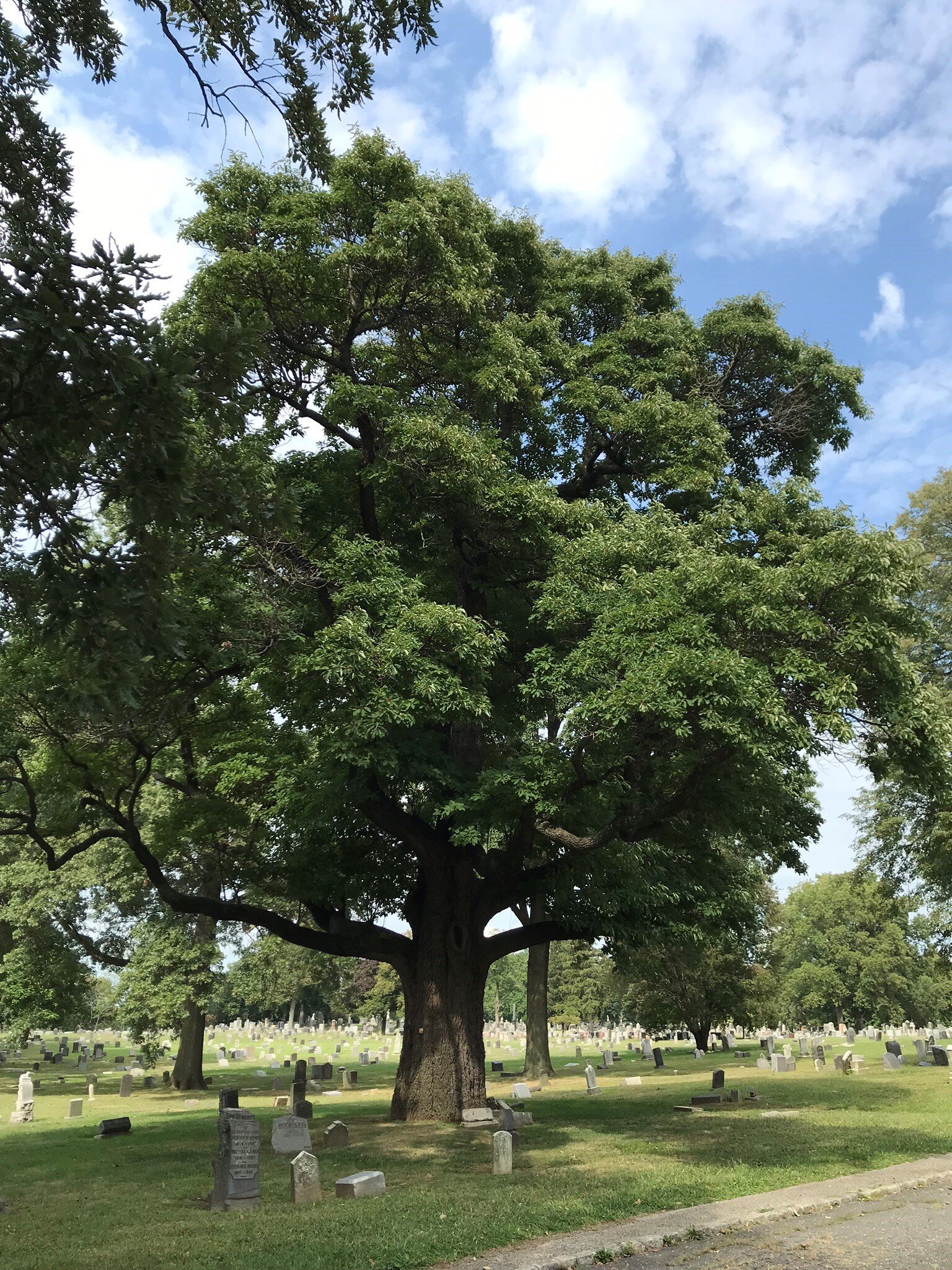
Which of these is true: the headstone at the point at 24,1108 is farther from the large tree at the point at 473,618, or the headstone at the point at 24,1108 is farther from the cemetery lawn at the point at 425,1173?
the large tree at the point at 473,618

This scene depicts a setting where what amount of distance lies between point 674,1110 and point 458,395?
1533 cm

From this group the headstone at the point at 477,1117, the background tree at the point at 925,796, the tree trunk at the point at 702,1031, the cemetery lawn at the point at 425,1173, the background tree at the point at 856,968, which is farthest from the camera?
the background tree at the point at 856,968

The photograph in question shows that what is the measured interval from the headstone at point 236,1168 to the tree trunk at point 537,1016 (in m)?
19.3

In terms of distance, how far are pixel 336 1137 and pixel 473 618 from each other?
28.3 feet

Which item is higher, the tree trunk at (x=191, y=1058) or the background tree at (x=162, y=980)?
the background tree at (x=162, y=980)

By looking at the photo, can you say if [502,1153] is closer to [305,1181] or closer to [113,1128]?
[305,1181]

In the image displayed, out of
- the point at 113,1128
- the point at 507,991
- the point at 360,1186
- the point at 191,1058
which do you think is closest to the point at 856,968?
the point at 191,1058

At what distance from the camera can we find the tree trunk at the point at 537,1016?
29.5 meters

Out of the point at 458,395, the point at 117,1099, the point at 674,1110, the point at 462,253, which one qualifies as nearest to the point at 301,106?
the point at 462,253

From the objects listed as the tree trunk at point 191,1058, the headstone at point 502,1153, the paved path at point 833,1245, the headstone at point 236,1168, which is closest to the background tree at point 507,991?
the tree trunk at point 191,1058

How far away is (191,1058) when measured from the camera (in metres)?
32.5

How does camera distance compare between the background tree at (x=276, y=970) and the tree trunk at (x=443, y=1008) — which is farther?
the background tree at (x=276, y=970)

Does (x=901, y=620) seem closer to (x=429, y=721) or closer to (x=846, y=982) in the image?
(x=429, y=721)

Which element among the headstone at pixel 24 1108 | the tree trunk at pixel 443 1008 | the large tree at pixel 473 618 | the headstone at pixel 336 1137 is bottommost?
the headstone at pixel 24 1108
